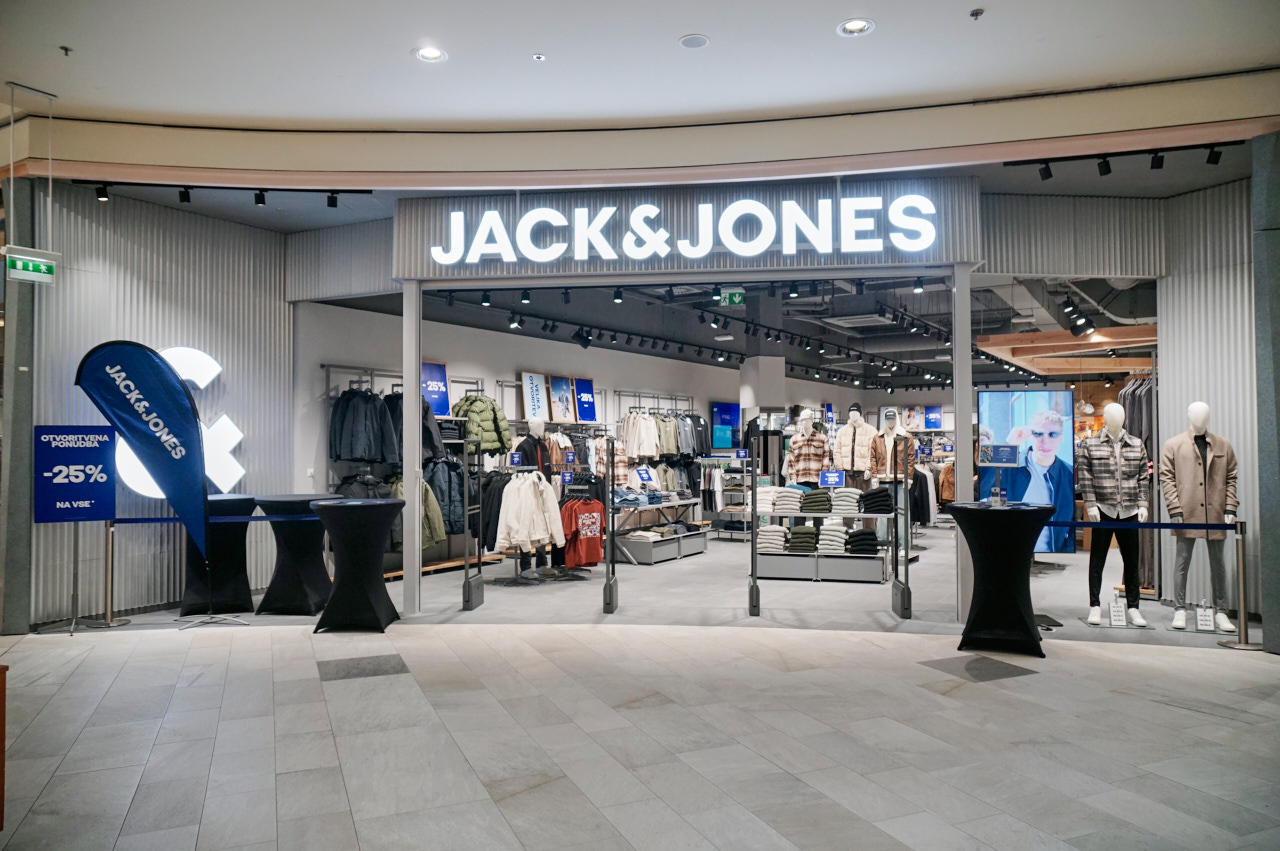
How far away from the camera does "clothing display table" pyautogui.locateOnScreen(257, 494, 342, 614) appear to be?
6527 millimetres

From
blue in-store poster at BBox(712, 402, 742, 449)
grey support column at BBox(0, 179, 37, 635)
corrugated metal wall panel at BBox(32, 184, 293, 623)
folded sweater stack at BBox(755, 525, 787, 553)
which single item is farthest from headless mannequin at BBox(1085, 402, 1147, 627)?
blue in-store poster at BBox(712, 402, 742, 449)

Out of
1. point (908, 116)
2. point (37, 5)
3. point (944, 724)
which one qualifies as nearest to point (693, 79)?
point (908, 116)

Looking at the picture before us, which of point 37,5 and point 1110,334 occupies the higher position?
point 37,5

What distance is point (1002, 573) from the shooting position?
5.10 meters

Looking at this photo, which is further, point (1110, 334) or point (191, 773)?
point (1110, 334)

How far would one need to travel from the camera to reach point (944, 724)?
3.84m

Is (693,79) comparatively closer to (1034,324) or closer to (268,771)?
(268,771)

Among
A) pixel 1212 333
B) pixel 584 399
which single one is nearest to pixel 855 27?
pixel 1212 333

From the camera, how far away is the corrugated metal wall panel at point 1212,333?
248 inches

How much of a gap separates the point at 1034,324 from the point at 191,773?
16.6m

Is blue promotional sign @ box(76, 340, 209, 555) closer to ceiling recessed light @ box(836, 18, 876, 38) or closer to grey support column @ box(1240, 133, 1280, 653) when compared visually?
ceiling recessed light @ box(836, 18, 876, 38)

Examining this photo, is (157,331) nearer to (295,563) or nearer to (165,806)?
(295,563)

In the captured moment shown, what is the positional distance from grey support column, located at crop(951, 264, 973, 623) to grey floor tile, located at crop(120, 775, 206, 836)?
519 cm

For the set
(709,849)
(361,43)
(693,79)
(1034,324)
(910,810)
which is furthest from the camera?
(1034,324)
